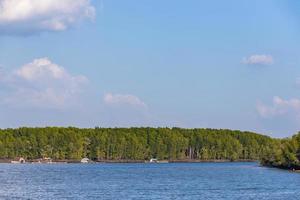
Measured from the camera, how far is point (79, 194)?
93.4 m

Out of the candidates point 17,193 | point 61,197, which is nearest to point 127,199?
point 61,197

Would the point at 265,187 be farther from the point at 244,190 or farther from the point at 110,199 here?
the point at 110,199

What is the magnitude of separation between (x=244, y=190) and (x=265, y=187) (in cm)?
643

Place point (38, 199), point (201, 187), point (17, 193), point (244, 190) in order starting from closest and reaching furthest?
1. point (38, 199)
2. point (17, 193)
3. point (244, 190)
4. point (201, 187)

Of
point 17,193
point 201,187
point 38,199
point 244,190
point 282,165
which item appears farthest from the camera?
point 282,165

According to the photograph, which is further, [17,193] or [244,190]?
[244,190]

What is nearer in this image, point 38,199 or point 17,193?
point 38,199

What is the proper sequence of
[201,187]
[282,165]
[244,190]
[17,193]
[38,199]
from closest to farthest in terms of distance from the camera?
[38,199], [17,193], [244,190], [201,187], [282,165]

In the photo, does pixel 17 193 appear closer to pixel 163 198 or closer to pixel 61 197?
pixel 61 197

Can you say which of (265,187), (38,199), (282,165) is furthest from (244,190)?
(282,165)

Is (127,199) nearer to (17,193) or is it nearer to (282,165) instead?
(17,193)

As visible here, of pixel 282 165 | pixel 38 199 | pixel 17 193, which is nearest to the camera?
pixel 38 199

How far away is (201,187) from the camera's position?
356ft

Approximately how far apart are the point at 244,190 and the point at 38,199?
31.5 metres
